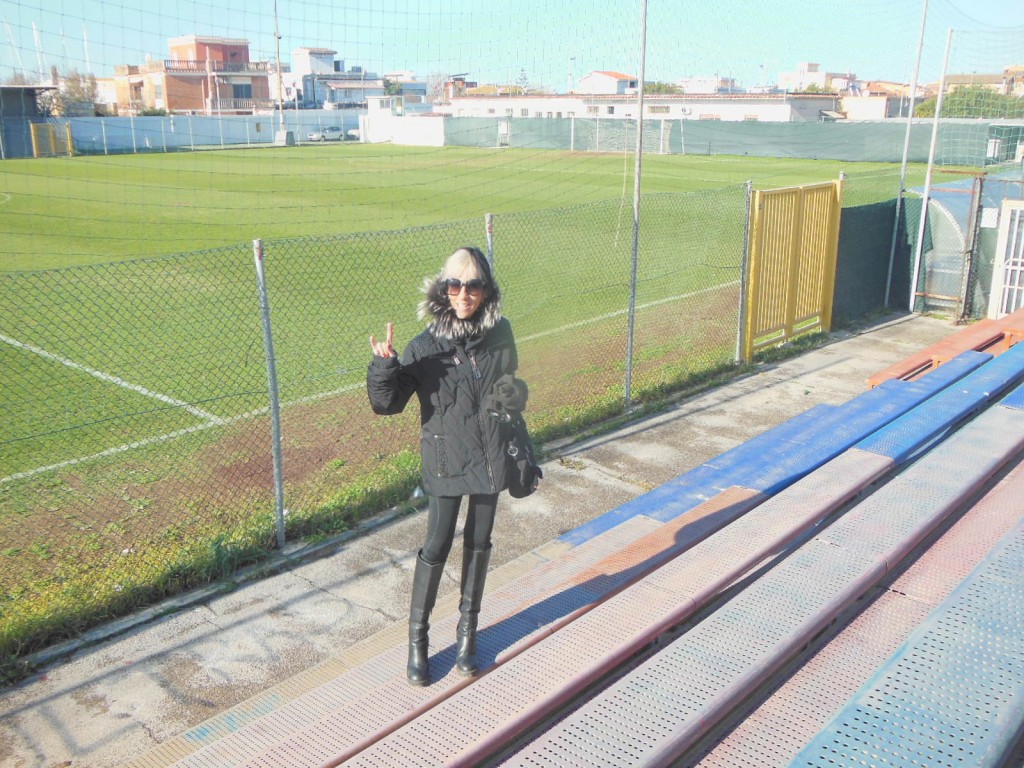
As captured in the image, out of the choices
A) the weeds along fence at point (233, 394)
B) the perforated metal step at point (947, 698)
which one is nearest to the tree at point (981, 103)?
the weeds along fence at point (233, 394)

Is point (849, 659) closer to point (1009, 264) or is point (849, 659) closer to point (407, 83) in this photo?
point (1009, 264)

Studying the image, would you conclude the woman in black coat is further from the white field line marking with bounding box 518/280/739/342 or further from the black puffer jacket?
the white field line marking with bounding box 518/280/739/342

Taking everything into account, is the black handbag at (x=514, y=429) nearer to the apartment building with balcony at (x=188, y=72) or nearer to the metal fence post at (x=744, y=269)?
the apartment building with balcony at (x=188, y=72)

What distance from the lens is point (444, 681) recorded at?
12.7 ft

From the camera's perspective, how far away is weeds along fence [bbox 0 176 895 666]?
5.70 m

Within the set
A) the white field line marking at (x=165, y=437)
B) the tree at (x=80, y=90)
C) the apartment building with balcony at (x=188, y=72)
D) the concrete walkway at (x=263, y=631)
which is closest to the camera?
the concrete walkway at (x=263, y=631)

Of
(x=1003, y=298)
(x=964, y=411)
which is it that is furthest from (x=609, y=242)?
(x=964, y=411)

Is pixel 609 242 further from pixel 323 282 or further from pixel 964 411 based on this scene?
pixel 964 411

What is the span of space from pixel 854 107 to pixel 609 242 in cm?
4930

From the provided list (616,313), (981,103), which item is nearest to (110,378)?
(616,313)

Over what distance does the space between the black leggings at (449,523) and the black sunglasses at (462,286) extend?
2.84 feet

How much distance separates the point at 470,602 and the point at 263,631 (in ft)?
5.30

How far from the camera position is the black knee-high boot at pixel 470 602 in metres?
3.94

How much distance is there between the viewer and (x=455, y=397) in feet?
12.5
